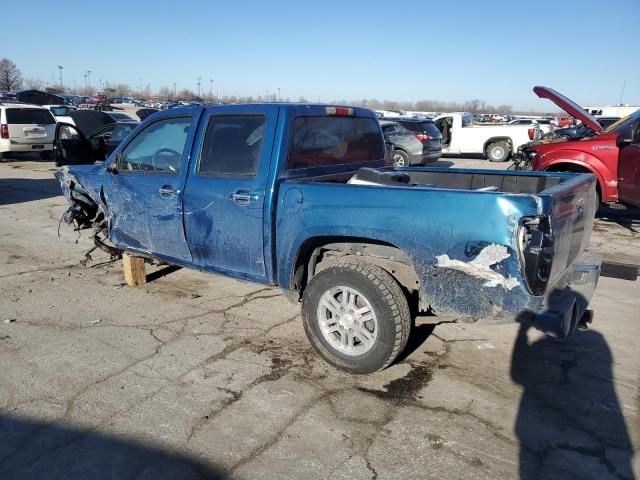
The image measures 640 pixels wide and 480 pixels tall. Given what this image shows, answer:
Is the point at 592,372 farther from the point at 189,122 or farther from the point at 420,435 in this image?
the point at 189,122

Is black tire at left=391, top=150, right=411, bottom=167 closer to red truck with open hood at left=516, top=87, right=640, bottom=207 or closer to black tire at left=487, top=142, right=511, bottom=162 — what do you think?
black tire at left=487, top=142, right=511, bottom=162

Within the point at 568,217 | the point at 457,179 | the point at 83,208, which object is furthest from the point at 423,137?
the point at 568,217

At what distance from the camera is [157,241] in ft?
15.1

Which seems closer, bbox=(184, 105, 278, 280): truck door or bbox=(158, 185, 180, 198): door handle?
bbox=(184, 105, 278, 280): truck door

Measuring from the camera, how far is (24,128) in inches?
623

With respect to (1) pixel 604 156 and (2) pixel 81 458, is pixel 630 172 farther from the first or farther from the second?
(2) pixel 81 458

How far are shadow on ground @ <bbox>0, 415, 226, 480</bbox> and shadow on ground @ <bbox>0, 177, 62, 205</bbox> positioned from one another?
8611mm

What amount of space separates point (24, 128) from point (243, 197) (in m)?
15.2

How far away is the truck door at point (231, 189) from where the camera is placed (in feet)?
12.3

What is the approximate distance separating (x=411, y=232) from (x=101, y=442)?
2.15 meters

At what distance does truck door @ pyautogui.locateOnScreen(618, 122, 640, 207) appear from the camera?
7.34 metres

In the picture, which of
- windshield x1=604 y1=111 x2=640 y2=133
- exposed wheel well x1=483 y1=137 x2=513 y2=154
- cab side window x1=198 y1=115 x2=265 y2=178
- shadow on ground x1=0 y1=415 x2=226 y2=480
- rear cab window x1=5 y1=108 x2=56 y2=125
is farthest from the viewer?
exposed wheel well x1=483 y1=137 x2=513 y2=154

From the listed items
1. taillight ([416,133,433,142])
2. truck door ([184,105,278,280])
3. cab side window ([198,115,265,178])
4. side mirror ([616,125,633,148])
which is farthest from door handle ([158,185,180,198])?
taillight ([416,133,433,142])

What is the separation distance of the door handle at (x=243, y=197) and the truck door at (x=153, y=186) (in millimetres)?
632
